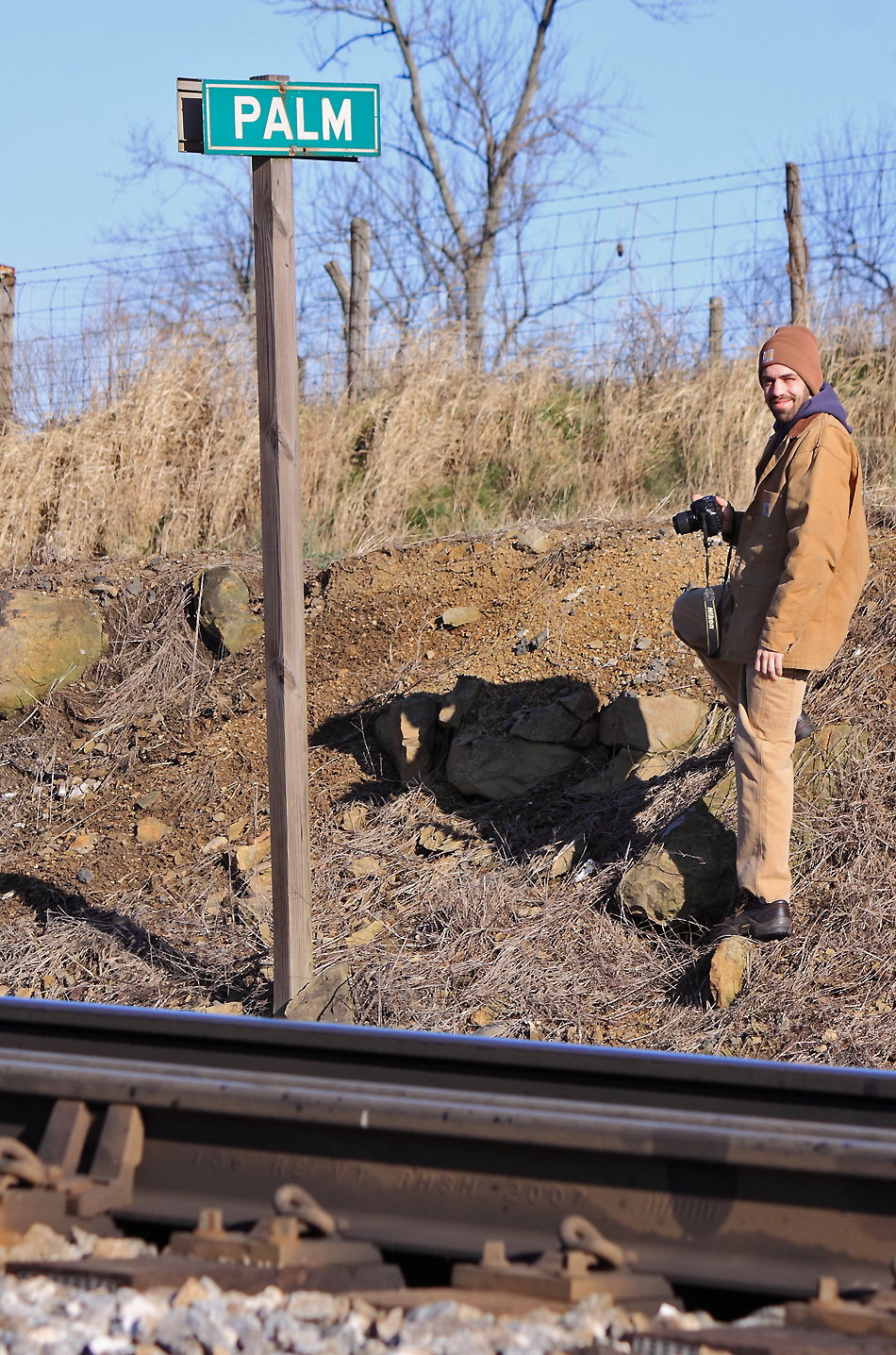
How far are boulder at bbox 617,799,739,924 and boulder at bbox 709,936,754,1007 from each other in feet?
1.16

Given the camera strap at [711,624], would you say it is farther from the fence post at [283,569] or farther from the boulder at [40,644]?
the boulder at [40,644]

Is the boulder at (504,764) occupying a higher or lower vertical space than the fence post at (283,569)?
lower

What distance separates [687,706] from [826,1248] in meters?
3.87

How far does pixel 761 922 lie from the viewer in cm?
450

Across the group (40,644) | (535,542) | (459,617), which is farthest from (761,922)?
(40,644)

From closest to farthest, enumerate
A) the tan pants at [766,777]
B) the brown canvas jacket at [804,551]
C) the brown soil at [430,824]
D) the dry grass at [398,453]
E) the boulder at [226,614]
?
the brown canvas jacket at [804,551] → the tan pants at [766,777] → the brown soil at [430,824] → the boulder at [226,614] → the dry grass at [398,453]

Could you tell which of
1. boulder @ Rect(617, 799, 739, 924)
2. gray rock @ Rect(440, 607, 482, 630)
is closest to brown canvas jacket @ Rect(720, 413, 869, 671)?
boulder @ Rect(617, 799, 739, 924)

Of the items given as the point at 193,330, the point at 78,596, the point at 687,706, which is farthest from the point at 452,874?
the point at 193,330

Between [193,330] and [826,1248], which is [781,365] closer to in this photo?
[826,1248]

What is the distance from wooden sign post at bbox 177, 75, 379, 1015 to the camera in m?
4.03

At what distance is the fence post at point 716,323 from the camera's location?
1021 cm

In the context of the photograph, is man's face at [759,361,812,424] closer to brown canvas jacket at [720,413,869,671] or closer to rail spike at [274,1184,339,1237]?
brown canvas jacket at [720,413,869,671]

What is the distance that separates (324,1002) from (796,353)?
291 cm

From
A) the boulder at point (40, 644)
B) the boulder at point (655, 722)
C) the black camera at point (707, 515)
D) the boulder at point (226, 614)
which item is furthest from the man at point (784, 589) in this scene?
the boulder at point (40, 644)
